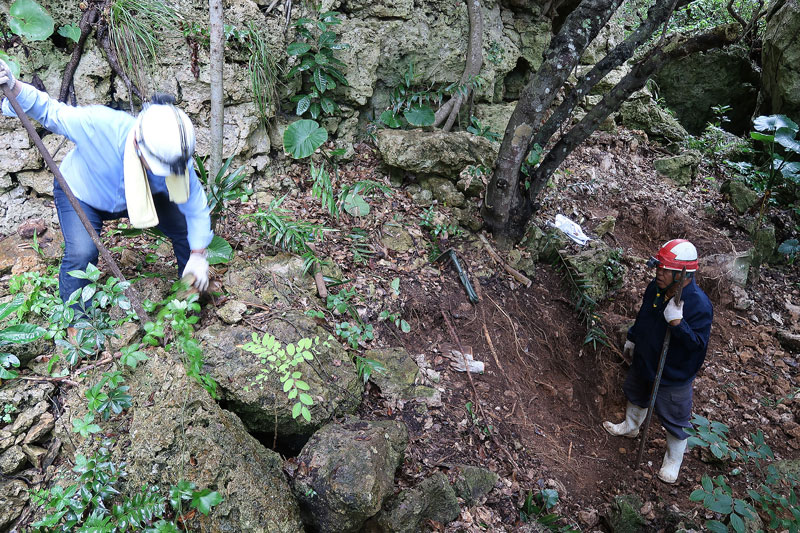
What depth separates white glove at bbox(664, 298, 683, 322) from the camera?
11.2 feet

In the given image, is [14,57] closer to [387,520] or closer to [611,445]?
[387,520]

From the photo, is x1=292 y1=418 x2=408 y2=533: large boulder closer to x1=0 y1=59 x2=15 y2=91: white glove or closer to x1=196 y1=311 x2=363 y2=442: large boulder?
x1=196 y1=311 x2=363 y2=442: large boulder

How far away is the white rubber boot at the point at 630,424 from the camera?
429 centimetres

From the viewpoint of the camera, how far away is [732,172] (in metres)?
7.80

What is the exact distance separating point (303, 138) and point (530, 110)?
2.46m

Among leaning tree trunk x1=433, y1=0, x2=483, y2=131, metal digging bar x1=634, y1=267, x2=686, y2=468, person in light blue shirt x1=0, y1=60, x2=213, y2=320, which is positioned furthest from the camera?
leaning tree trunk x1=433, y1=0, x2=483, y2=131

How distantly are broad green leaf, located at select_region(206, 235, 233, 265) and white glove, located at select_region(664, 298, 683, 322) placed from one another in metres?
3.38

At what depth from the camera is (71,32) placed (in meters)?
4.09

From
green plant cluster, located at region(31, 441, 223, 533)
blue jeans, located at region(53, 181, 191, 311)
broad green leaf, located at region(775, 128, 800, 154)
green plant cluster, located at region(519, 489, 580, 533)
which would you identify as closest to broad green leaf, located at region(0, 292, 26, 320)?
blue jeans, located at region(53, 181, 191, 311)

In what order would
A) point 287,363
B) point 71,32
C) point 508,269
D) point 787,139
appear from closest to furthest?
point 287,363
point 71,32
point 508,269
point 787,139

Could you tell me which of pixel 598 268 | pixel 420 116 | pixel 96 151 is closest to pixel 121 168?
pixel 96 151

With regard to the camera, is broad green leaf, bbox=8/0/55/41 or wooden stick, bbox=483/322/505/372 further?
wooden stick, bbox=483/322/505/372

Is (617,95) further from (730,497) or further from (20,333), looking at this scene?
(20,333)

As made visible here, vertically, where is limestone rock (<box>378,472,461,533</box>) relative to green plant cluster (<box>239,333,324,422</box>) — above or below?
below
